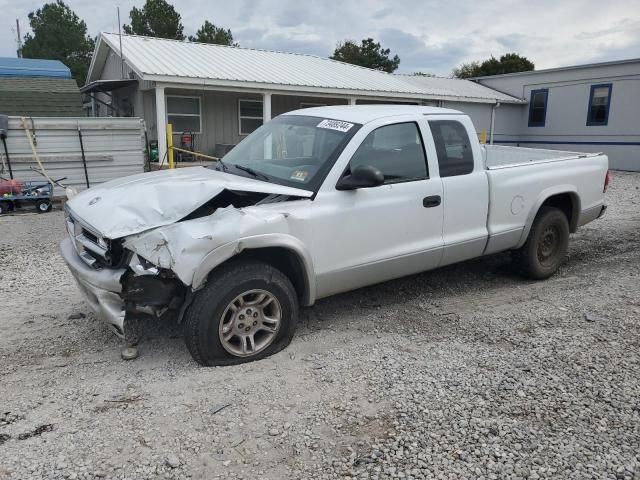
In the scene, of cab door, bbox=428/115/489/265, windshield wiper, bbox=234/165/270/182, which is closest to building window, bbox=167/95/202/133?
windshield wiper, bbox=234/165/270/182

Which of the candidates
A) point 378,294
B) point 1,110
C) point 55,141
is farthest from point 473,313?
point 1,110

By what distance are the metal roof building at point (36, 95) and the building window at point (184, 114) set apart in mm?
2700

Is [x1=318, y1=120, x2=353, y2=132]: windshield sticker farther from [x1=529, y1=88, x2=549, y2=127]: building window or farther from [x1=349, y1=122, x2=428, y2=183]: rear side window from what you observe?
[x1=529, y1=88, x2=549, y2=127]: building window

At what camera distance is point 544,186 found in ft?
18.4

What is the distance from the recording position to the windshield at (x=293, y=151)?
164 inches

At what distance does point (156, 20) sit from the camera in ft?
135

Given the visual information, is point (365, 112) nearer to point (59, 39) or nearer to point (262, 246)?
point (262, 246)

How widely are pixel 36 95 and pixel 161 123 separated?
3.62 metres

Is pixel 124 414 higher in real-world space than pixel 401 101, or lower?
lower

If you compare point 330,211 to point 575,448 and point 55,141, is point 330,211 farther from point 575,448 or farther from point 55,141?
point 55,141

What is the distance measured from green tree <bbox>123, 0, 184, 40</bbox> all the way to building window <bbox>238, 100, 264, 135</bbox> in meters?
27.6

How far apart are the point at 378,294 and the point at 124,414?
9.34 feet

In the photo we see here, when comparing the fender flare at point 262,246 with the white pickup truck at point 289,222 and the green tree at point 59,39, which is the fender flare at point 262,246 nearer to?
the white pickup truck at point 289,222

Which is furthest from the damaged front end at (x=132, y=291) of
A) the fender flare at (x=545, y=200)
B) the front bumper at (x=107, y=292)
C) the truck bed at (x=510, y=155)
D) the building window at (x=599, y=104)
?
the building window at (x=599, y=104)
